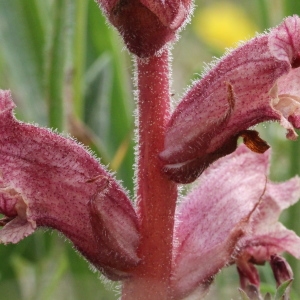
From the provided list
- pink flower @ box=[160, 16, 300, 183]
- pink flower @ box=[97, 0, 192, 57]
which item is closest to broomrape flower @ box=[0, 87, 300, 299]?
pink flower @ box=[160, 16, 300, 183]

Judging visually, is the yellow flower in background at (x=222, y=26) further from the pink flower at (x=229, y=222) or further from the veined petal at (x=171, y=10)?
the veined petal at (x=171, y=10)

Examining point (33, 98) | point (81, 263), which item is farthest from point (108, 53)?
point (81, 263)

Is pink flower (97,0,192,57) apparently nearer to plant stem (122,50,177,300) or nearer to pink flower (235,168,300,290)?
plant stem (122,50,177,300)

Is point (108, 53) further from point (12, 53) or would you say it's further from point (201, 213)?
point (201, 213)

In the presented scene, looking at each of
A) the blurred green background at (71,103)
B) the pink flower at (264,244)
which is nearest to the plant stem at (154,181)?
the pink flower at (264,244)

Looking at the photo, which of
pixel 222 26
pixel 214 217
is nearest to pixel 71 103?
pixel 214 217
